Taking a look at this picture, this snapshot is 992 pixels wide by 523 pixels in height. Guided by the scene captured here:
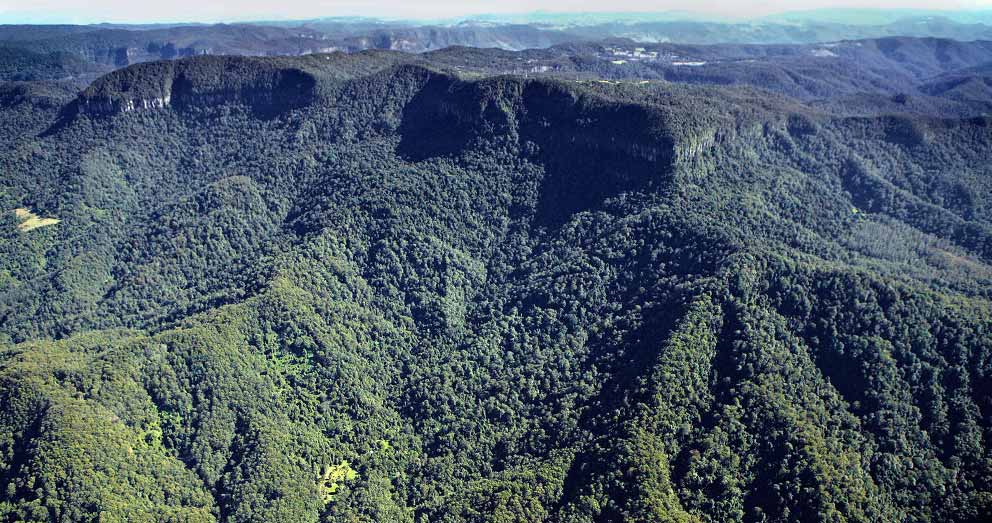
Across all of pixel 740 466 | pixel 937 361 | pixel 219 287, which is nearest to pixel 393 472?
pixel 740 466

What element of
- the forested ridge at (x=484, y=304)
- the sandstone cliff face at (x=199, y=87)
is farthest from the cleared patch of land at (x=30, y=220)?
the sandstone cliff face at (x=199, y=87)

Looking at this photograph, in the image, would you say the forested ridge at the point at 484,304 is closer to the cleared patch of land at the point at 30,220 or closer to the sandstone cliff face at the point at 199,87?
the sandstone cliff face at the point at 199,87

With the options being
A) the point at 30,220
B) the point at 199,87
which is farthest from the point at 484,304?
the point at 199,87

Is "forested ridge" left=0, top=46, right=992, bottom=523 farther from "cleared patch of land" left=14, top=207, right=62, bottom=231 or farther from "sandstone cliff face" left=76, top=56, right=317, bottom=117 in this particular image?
"cleared patch of land" left=14, top=207, right=62, bottom=231

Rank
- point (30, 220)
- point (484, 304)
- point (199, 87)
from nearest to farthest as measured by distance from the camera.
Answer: point (484, 304) < point (30, 220) < point (199, 87)

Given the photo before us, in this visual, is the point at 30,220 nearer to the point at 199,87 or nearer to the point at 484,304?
the point at 199,87
